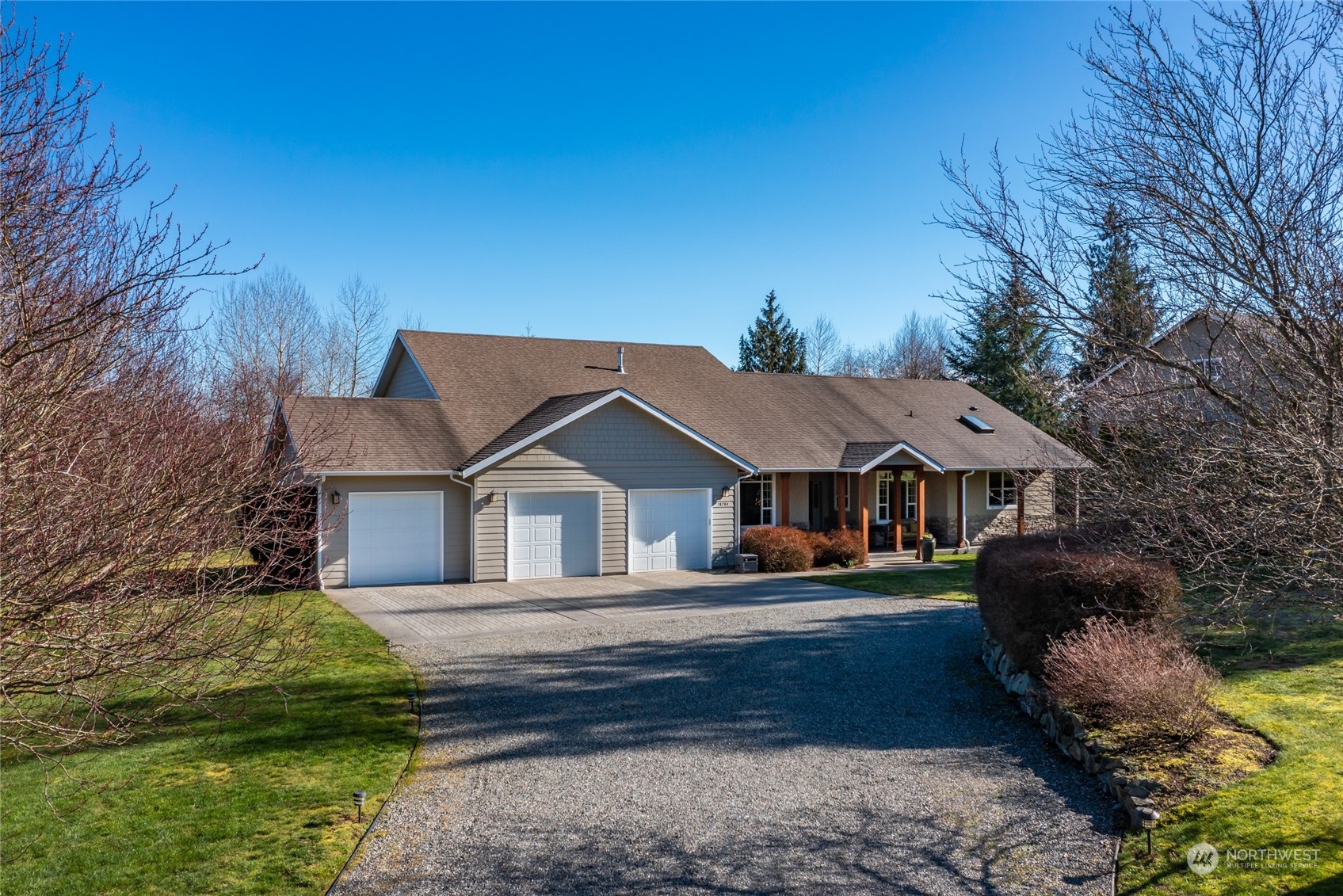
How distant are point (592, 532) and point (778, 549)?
15.9ft

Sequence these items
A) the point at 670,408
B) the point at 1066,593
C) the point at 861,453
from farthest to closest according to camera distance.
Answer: the point at 670,408
the point at 861,453
the point at 1066,593

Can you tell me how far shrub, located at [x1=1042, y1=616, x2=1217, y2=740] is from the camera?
8430 millimetres

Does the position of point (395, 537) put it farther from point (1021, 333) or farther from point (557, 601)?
point (1021, 333)

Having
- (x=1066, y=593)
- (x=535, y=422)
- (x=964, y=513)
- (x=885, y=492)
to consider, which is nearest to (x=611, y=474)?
(x=535, y=422)

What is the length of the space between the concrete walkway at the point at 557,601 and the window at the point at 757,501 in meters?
3.62

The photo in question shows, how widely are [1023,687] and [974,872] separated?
180 inches

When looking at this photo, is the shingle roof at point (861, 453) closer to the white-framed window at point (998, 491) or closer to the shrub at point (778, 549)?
the shrub at point (778, 549)

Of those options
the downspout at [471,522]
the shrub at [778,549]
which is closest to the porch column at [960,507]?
the shrub at [778,549]

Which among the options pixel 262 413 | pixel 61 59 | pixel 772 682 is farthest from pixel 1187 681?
pixel 262 413

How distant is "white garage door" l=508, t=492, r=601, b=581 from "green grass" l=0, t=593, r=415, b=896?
9.90m

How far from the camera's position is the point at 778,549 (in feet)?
74.8

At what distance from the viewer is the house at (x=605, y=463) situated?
1983 centimetres

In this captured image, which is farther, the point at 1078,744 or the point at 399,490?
the point at 399,490

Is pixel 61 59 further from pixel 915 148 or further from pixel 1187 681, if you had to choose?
pixel 1187 681
